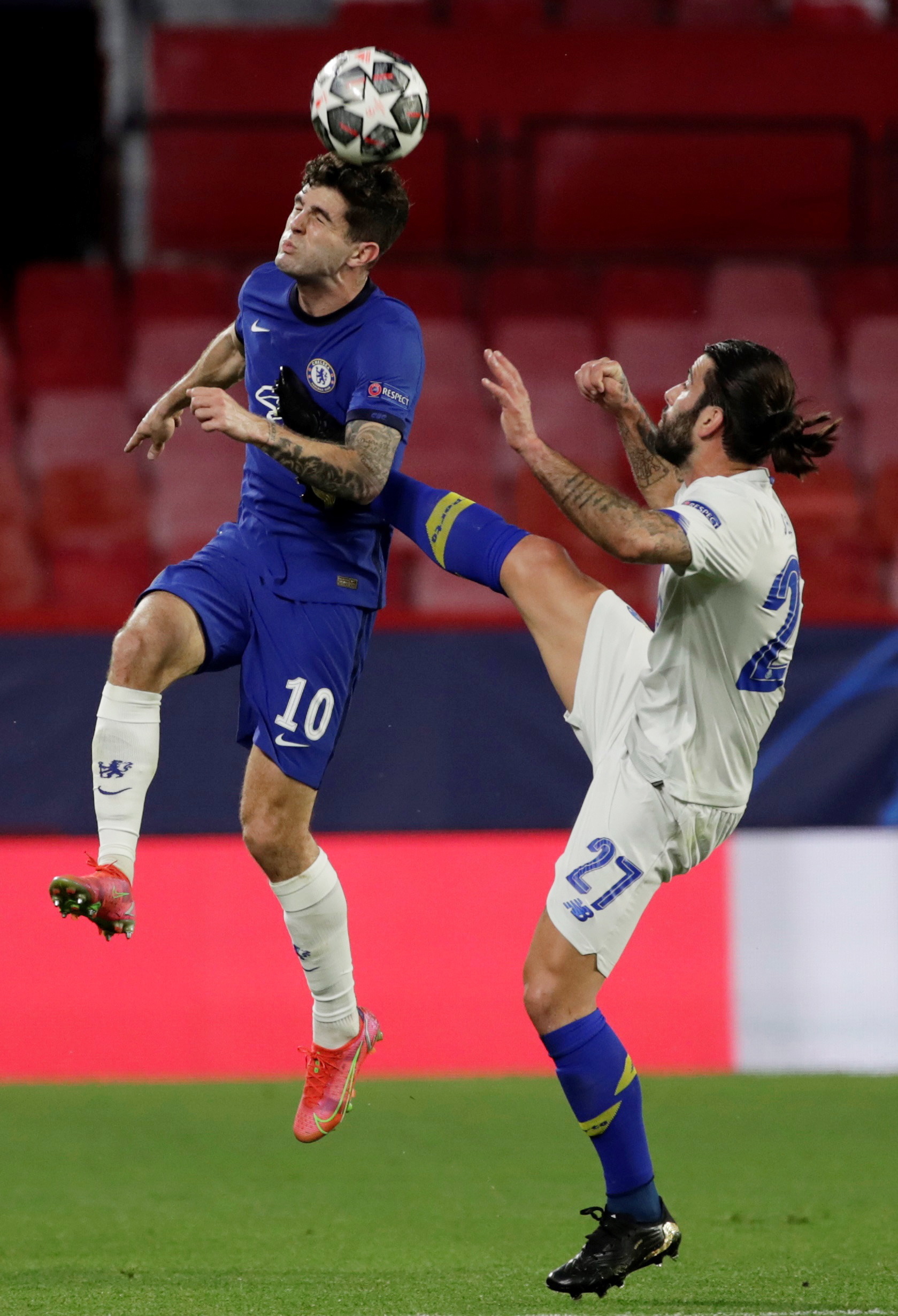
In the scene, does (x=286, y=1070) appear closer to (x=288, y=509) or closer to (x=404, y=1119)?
(x=404, y=1119)

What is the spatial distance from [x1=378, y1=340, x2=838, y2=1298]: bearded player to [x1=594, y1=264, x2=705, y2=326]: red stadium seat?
5.69m

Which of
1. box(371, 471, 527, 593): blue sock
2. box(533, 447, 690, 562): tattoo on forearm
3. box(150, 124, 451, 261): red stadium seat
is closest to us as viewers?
box(533, 447, 690, 562): tattoo on forearm

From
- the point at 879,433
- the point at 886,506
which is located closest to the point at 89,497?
the point at 886,506

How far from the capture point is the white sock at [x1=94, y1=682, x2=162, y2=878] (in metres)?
4.46

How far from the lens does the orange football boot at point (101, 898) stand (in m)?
4.10

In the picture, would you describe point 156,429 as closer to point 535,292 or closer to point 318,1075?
point 318,1075

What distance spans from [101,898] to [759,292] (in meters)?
7.00

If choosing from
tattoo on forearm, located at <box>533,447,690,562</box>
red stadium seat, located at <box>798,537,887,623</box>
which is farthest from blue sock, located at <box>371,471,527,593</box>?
red stadium seat, located at <box>798,537,887,623</box>

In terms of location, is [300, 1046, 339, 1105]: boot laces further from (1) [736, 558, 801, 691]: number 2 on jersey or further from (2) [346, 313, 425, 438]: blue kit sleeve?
(2) [346, 313, 425, 438]: blue kit sleeve

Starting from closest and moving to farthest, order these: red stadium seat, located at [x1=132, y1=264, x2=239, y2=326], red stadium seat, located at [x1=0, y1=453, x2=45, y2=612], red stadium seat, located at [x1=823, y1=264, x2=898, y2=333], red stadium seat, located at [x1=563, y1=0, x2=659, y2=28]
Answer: red stadium seat, located at [x1=0, y1=453, x2=45, y2=612] → red stadium seat, located at [x1=132, y1=264, x2=239, y2=326] → red stadium seat, located at [x1=823, y1=264, x2=898, y2=333] → red stadium seat, located at [x1=563, y1=0, x2=659, y2=28]

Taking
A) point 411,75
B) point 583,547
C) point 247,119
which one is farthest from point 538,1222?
point 247,119

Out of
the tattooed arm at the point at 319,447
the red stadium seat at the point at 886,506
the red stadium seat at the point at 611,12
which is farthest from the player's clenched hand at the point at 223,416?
the red stadium seat at the point at 611,12

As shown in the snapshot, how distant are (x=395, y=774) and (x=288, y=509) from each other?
268cm

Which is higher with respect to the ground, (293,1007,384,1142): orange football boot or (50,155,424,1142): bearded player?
(50,155,424,1142): bearded player
